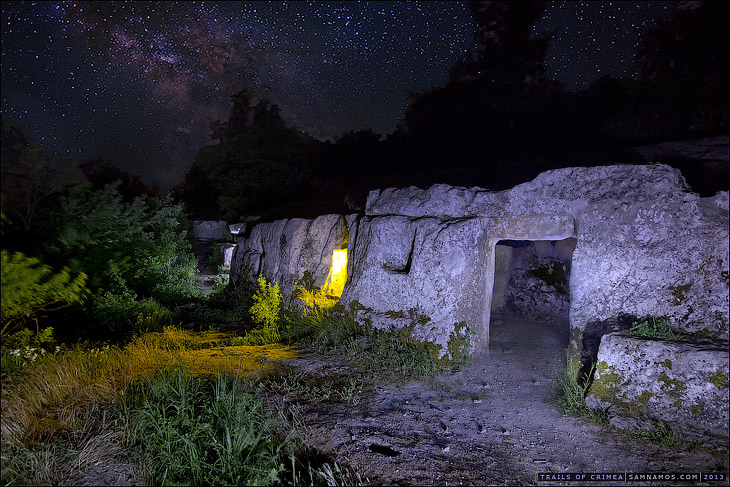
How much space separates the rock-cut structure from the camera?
3965mm

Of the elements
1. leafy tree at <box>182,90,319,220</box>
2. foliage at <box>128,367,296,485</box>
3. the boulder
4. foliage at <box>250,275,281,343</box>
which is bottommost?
foliage at <box>128,367,296,485</box>

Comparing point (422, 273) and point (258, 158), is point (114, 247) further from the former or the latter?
point (258, 158)

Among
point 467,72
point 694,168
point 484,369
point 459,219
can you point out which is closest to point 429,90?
point 467,72

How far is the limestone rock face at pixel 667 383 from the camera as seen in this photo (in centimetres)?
336

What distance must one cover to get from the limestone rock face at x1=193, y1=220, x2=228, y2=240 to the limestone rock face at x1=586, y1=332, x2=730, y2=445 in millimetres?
19079

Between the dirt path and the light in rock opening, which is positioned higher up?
the light in rock opening

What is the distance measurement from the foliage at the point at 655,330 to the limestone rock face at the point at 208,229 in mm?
19118

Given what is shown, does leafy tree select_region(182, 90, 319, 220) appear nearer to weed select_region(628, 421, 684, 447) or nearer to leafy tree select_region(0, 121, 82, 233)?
leafy tree select_region(0, 121, 82, 233)

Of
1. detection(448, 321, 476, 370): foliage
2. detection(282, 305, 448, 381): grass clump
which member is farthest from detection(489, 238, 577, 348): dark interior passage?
detection(282, 305, 448, 381): grass clump

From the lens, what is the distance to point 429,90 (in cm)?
1583

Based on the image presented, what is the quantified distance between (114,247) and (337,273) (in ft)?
18.4

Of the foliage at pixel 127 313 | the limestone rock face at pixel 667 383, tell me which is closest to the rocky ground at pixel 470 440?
the limestone rock face at pixel 667 383

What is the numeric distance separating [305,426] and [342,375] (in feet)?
4.98

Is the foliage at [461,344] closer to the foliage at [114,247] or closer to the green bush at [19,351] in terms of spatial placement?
the green bush at [19,351]
